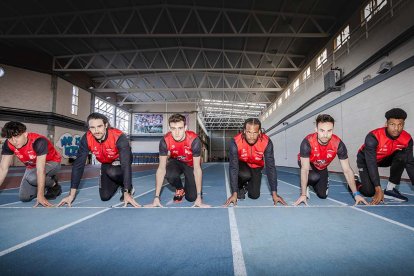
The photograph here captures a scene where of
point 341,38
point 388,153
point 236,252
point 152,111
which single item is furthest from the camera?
point 152,111

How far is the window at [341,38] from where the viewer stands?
10134 mm

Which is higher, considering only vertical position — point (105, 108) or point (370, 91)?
point (105, 108)

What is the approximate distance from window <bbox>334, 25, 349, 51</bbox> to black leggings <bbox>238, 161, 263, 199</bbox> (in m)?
8.39

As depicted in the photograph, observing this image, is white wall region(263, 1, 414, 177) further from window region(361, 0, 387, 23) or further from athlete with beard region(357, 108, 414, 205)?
athlete with beard region(357, 108, 414, 205)

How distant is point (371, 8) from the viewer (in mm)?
8484

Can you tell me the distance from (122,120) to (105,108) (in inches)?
147

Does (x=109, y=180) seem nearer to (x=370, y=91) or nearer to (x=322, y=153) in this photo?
(x=322, y=153)

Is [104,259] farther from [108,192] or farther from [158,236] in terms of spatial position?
[108,192]

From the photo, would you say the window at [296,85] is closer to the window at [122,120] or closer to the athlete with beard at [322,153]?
the athlete with beard at [322,153]

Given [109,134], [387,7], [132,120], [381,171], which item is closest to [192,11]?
[387,7]

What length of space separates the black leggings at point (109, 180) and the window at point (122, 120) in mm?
23779

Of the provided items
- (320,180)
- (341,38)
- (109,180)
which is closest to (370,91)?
(341,38)

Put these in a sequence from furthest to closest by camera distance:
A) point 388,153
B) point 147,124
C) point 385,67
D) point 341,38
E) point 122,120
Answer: point 147,124 < point 122,120 < point 341,38 < point 385,67 < point 388,153

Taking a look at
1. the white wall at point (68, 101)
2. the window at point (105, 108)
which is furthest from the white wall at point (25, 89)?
the window at point (105, 108)
